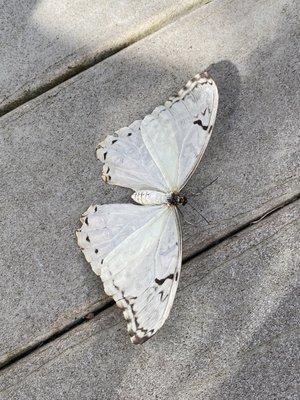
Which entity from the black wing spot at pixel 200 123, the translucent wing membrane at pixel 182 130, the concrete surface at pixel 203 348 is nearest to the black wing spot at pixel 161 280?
the concrete surface at pixel 203 348

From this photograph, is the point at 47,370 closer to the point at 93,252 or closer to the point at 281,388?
the point at 93,252

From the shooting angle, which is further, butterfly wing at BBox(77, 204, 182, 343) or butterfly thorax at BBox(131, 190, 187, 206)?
butterfly thorax at BBox(131, 190, 187, 206)

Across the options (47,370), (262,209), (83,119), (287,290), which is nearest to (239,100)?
(262,209)

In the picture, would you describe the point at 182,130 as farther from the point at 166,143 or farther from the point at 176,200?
the point at 176,200

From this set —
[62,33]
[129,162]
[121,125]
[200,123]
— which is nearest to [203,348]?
[129,162]

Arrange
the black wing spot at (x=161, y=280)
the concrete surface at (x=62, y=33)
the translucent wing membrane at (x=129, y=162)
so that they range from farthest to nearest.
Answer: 1. the concrete surface at (x=62, y=33)
2. the translucent wing membrane at (x=129, y=162)
3. the black wing spot at (x=161, y=280)

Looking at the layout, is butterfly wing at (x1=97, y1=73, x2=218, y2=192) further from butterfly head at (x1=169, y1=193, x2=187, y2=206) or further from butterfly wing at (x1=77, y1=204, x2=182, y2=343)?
butterfly wing at (x1=77, y1=204, x2=182, y2=343)

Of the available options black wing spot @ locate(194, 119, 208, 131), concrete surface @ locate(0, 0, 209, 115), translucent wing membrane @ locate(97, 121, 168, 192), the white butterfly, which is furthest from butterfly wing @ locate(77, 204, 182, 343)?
concrete surface @ locate(0, 0, 209, 115)

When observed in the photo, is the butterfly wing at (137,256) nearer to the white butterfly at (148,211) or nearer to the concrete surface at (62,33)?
the white butterfly at (148,211)
